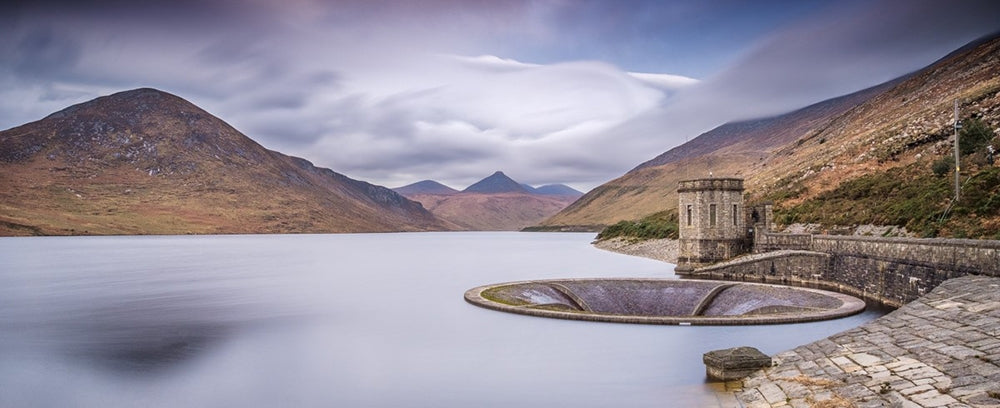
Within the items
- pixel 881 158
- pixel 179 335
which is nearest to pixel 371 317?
pixel 179 335

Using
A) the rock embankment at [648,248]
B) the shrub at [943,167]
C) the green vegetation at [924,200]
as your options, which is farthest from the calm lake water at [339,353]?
the rock embankment at [648,248]

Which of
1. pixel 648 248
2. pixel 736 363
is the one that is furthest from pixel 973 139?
pixel 736 363

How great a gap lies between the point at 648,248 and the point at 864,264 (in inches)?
1975

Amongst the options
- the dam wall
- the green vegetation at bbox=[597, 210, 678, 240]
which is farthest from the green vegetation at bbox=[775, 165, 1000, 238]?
the green vegetation at bbox=[597, 210, 678, 240]

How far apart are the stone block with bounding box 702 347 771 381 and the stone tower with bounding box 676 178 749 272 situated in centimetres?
3112

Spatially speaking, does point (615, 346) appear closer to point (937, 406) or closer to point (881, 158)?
point (937, 406)

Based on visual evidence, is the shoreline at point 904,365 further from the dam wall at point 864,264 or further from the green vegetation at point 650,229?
the green vegetation at point 650,229

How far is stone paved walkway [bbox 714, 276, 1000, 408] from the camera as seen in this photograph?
11936mm

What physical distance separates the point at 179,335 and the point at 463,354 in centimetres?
1383

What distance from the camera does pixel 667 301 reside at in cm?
3434

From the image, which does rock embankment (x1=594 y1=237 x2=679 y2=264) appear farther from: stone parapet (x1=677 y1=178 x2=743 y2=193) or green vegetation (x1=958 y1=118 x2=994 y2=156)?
green vegetation (x1=958 y1=118 x2=994 y2=156)

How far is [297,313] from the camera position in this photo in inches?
1481

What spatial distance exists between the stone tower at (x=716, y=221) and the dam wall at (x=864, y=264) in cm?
132

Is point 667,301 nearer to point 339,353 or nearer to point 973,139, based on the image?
point 339,353
